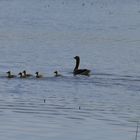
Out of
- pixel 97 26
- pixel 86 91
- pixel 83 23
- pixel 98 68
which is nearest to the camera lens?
pixel 86 91

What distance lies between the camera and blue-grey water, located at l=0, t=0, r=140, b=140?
16.0m

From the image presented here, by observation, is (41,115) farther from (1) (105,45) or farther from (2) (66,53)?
(1) (105,45)

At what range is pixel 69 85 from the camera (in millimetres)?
24719

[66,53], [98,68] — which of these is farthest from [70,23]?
[98,68]

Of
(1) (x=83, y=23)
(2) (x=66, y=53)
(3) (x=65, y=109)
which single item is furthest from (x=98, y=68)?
(1) (x=83, y=23)

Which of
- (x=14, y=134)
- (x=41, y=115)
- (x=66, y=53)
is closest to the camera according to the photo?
(x=14, y=134)

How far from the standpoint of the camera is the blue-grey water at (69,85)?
16.0 m

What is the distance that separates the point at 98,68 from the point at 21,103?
10.5 m

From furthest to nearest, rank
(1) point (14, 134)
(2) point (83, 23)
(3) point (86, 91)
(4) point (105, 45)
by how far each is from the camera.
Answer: (2) point (83, 23)
(4) point (105, 45)
(3) point (86, 91)
(1) point (14, 134)

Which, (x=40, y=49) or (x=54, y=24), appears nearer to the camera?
(x=40, y=49)

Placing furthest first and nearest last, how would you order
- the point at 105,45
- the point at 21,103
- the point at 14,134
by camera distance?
1. the point at 105,45
2. the point at 21,103
3. the point at 14,134

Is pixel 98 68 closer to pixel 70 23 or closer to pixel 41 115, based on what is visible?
pixel 41 115

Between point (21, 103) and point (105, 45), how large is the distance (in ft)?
65.9

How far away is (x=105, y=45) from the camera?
39.5 meters
